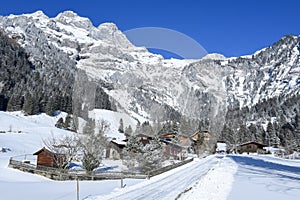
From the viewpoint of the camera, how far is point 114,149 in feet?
186

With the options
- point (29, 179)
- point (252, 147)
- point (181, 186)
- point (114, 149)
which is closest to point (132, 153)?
point (29, 179)

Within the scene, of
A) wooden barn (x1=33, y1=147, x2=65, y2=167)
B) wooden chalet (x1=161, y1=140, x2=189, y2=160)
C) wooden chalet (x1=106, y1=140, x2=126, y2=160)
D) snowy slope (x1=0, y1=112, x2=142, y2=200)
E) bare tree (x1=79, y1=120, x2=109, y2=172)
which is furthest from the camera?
wooden chalet (x1=161, y1=140, x2=189, y2=160)

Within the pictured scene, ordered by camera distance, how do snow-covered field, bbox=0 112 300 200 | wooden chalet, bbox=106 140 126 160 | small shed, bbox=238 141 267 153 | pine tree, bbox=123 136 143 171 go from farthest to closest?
small shed, bbox=238 141 267 153, wooden chalet, bbox=106 140 126 160, pine tree, bbox=123 136 143 171, snow-covered field, bbox=0 112 300 200

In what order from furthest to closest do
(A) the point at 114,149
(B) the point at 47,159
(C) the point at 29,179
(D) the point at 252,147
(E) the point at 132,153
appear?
(D) the point at 252,147 → (A) the point at 114,149 → (E) the point at 132,153 → (B) the point at 47,159 → (C) the point at 29,179

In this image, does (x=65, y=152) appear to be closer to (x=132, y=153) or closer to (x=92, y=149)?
(x=92, y=149)

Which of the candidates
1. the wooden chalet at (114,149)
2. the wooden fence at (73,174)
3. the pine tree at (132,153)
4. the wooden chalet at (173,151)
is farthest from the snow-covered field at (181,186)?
the wooden chalet at (173,151)

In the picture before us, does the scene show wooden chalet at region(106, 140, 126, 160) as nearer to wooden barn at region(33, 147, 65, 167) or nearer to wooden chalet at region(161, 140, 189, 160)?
wooden chalet at region(161, 140, 189, 160)

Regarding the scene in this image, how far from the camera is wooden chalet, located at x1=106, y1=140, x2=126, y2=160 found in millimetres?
55781

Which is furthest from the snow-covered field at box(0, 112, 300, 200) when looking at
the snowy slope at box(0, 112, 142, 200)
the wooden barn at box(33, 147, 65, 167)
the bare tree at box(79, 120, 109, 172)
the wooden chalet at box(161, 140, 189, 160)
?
the wooden chalet at box(161, 140, 189, 160)

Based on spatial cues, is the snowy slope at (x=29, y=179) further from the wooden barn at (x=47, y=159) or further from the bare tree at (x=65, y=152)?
the wooden barn at (x=47, y=159)

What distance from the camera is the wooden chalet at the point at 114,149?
183ft

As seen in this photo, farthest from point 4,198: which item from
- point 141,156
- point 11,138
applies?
point 11,138

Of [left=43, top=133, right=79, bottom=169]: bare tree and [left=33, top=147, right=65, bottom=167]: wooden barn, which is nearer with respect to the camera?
[left=43, top=133, right=79, bottom=169]: bare tree

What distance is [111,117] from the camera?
5664 inches
